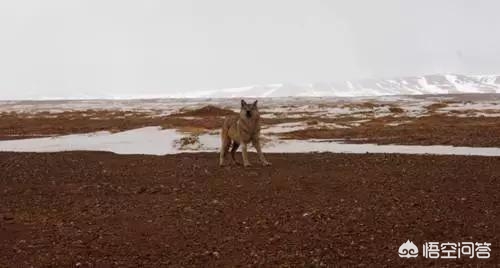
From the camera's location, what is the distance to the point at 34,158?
2564 centimetres

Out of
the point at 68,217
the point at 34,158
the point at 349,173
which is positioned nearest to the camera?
the point at 68,217

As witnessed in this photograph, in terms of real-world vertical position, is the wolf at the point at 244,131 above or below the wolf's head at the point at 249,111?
below

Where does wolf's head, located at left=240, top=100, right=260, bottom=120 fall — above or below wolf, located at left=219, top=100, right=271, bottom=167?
above

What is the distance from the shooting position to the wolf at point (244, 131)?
20891mm

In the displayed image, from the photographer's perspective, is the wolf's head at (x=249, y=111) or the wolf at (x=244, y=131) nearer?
the wolf's head at (x=249, y=111)

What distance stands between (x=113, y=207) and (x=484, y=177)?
11268mm

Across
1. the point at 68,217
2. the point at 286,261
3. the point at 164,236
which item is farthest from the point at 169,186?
the point at 286,261

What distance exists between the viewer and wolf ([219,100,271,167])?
68.5 ft

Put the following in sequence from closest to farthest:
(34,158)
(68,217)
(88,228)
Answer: (88,228), (68,217), (34,158)

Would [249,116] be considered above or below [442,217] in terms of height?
above

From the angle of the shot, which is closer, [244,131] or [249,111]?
[249,111]

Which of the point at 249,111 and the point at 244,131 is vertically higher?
the point at 249,111

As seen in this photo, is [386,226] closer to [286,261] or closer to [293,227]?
[293,227]

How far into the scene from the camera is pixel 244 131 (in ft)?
70.1
